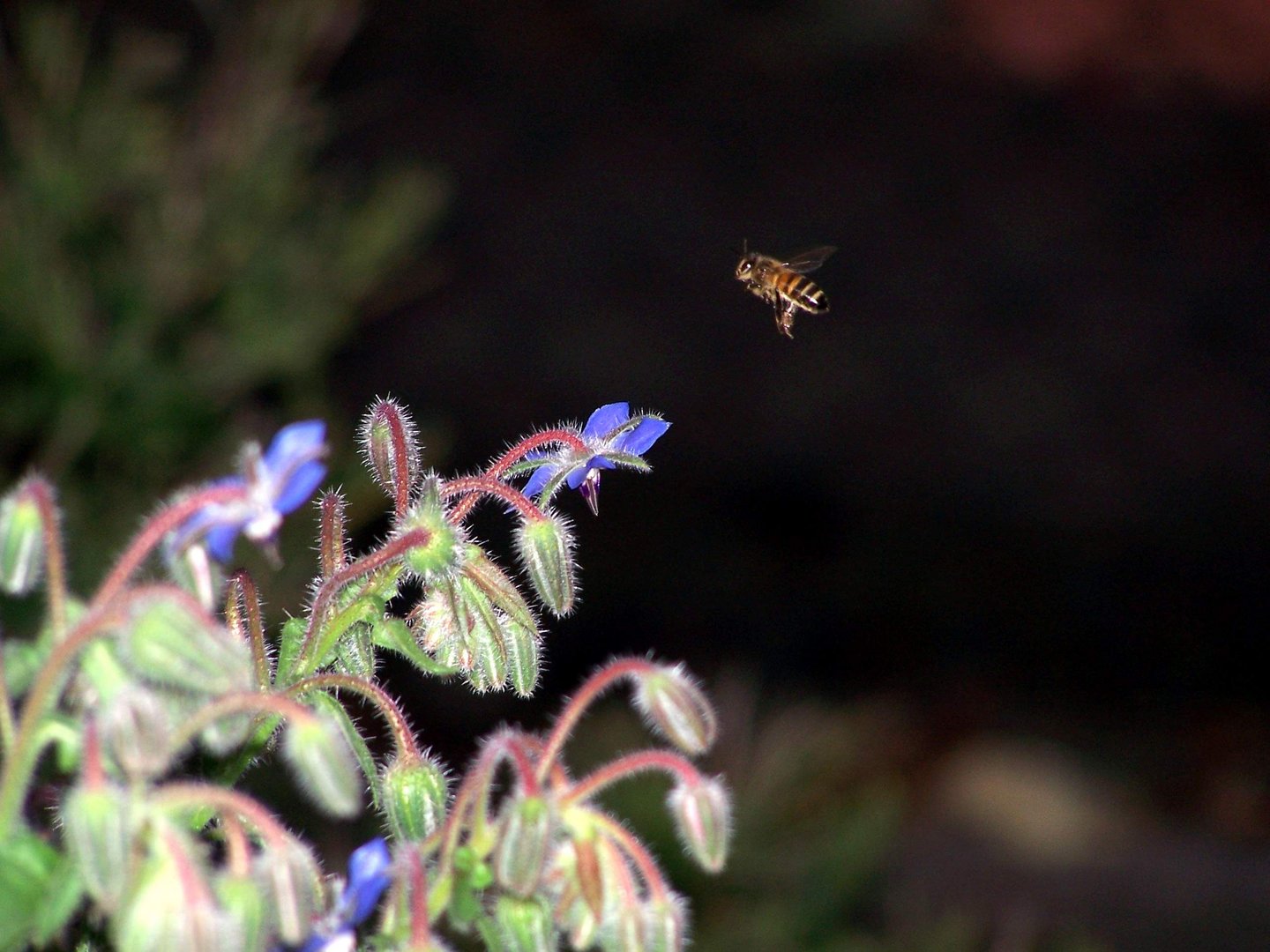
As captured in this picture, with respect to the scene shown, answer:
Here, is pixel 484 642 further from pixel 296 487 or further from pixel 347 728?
pixel 296 487

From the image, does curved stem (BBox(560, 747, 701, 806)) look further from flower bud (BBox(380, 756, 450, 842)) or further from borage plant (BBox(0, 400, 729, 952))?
flower bud (BBox(380, 756, 450, 842))

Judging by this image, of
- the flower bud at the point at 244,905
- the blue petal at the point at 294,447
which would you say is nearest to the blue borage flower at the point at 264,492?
the blue petal at the point at 294,447

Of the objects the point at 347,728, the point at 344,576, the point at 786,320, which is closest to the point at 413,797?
the point at 347,728

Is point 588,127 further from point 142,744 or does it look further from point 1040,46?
point 142,744

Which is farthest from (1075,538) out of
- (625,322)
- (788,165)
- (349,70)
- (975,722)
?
(349,70)

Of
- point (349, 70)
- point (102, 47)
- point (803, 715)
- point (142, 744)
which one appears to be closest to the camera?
point (142, 744)

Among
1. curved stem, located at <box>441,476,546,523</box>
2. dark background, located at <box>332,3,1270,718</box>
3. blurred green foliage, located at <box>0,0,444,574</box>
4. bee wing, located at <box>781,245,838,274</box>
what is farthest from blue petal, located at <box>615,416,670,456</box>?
dark background, located at <box>332,3,1270,718</box>
